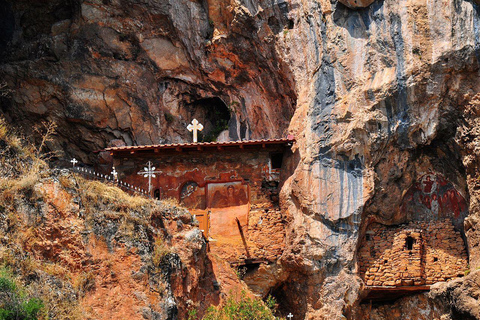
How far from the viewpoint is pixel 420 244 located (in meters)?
24.3

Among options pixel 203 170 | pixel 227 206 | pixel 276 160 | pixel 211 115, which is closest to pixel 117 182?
pixel 203 170

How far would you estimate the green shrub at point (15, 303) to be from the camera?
55.6 feet

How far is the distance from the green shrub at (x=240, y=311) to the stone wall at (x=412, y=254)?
4.71 meters

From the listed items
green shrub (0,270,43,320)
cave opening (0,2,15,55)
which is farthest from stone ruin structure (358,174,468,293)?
cave opening (0,2,15,55)

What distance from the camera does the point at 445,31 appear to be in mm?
23641

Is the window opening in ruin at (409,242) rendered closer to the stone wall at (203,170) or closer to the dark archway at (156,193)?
the stone wall at (203,170)

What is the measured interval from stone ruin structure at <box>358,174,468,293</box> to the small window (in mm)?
3560

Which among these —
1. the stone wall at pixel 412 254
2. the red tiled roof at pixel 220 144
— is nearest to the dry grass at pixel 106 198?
the red tiled roof at pixel 220 144

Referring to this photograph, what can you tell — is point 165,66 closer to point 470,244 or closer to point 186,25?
point 186,25

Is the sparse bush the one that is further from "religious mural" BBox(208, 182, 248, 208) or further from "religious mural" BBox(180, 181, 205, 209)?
"religious mural" BBox(208, 182, 248, 208)

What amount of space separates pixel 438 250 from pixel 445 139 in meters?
3.43

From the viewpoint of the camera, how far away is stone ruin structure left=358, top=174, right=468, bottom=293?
78.7ft

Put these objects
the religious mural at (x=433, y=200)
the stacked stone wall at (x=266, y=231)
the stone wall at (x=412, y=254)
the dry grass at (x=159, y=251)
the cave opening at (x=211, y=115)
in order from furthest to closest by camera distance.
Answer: the cave opening at (x=211, y=115) → the religious mural at (x=433, y=200) → the stacked stone wall at (x=266, y=231) → the stone wall at (x=412, y=254) → the dry grass at (x=159, y=251)

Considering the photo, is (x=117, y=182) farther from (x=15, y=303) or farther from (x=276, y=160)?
(x=15, y=303)
